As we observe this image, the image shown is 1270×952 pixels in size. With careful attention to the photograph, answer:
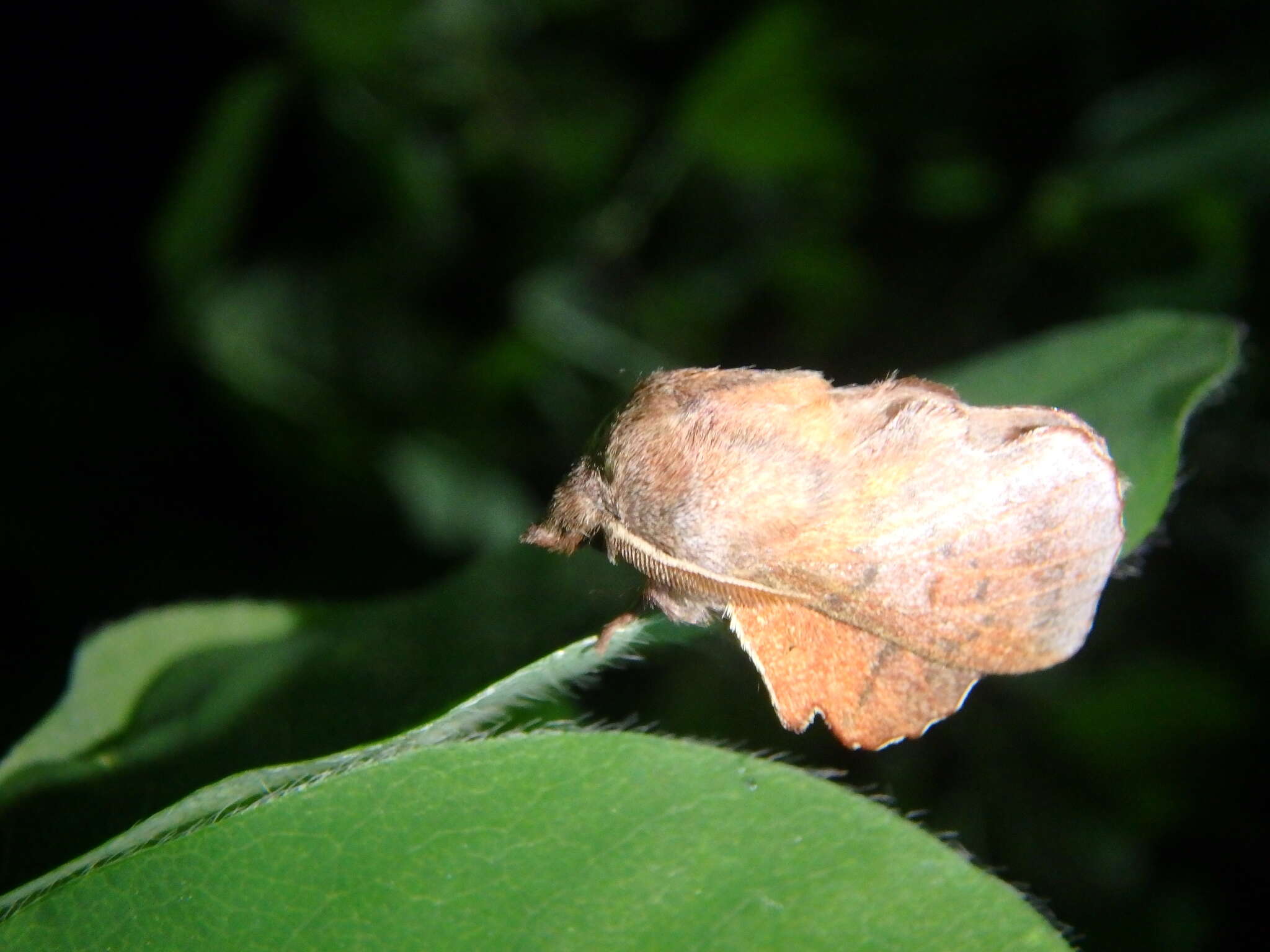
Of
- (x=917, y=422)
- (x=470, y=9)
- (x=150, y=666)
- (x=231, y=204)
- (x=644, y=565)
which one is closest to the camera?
(x=917, y=422)

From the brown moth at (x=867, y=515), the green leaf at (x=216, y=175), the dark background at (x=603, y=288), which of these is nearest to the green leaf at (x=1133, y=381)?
the brown moth at (x=867, y=515)

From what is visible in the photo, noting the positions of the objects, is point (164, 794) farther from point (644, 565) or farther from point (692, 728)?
point (692, 728)

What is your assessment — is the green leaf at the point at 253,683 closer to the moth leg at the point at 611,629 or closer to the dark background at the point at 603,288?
the moth leg at the point at 611,629

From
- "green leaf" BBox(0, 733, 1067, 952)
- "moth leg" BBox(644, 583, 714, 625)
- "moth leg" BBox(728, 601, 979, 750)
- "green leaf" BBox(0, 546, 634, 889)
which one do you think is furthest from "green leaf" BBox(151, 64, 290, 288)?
"green leaf" BBox(0, 733, 1067, 952)

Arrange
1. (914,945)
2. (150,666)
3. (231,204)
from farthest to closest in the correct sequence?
(231,204) < (150,666) < (914,945)

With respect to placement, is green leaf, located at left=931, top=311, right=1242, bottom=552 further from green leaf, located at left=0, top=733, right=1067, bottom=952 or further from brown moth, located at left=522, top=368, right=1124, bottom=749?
green leaf, located at left=0, top=733, right=1067, bottom=952

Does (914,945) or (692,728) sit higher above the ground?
(692,728)

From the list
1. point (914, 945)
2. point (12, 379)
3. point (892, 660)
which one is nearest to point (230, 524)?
point (12, 379)
